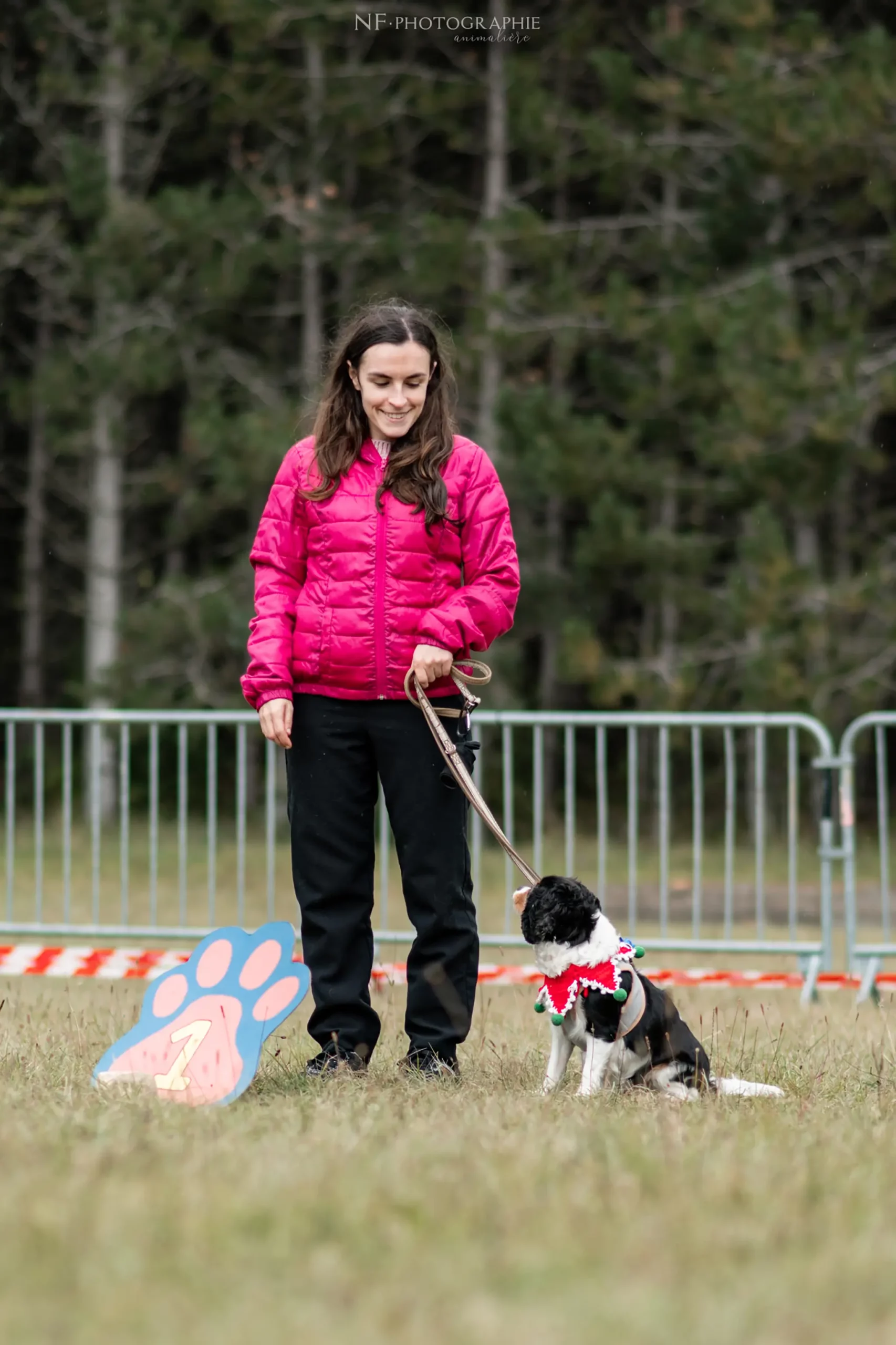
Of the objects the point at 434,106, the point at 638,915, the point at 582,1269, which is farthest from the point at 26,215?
the point at 582,1269

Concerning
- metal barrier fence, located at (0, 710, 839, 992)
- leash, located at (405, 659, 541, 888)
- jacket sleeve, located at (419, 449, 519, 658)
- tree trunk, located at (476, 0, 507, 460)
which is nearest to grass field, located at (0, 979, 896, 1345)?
leash, located at (405, 659, 541, 888)

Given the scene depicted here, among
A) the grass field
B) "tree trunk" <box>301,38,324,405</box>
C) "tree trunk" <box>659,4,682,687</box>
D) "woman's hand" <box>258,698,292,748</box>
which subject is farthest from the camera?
"tree trunk" <box>301,38,324,405</box>

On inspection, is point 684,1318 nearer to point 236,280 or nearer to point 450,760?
point 450,760

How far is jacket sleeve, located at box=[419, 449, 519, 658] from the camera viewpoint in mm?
3971

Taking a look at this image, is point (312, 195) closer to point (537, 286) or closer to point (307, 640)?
point (537, 286)

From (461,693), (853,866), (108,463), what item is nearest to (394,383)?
(461,693)

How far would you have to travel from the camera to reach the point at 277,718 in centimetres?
404

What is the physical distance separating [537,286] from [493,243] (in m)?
0.63

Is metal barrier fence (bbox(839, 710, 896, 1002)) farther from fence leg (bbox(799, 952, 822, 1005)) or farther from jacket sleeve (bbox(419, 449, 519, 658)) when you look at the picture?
jacket sleeve (bbox(419, 449, 519, 658))

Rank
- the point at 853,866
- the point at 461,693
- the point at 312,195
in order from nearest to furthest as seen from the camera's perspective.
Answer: the point at 461,693 → the point at 853,866 → the point at 312,195

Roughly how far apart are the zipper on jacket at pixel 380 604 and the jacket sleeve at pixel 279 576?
0.75 ft

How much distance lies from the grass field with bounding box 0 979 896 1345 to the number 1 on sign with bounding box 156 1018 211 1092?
0.59 ft

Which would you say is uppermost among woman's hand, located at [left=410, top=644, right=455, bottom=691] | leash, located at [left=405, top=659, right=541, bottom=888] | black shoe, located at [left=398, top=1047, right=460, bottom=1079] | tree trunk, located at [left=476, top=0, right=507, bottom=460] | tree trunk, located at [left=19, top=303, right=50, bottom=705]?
tree trunk, located at [left=476, top=0, right=507, bottom=460]

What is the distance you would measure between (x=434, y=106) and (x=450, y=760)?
1316 centimetres
